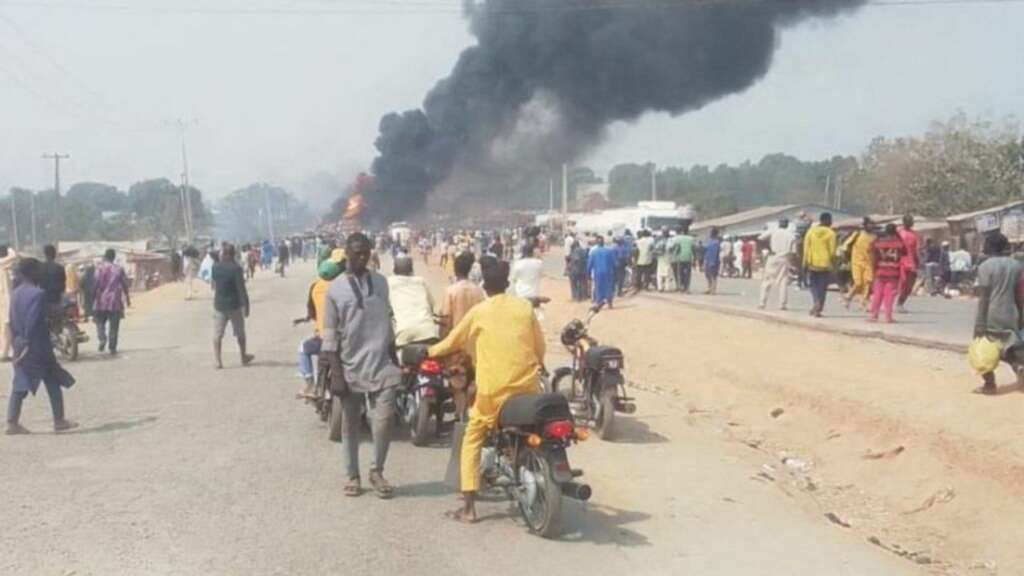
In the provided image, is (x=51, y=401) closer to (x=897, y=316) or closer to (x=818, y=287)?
(x=818, y=287)

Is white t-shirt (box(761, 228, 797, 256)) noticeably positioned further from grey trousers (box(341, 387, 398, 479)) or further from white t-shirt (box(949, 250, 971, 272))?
grey trousers (box(341, 387, 398, 479))

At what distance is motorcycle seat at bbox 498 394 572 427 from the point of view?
6.28 metres

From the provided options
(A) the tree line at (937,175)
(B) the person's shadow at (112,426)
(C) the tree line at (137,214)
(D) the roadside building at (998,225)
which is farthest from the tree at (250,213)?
(B) the person's shadow at (112,426)

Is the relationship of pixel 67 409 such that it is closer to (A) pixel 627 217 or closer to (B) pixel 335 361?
(B) pixel 335 361

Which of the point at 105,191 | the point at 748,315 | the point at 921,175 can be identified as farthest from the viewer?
the point at 105,191

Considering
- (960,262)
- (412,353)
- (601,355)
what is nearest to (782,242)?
(960,262)

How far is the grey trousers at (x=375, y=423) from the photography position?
23.4 ft

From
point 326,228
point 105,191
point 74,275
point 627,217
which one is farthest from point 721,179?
point 74,275

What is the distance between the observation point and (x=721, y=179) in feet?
361

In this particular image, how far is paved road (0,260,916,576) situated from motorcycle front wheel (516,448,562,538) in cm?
9

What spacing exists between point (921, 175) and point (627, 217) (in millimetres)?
13579

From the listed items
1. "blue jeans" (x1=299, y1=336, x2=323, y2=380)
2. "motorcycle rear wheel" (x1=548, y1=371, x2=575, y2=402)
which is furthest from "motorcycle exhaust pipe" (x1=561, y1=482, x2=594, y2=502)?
"blue jeans" (x1=299, y1=336, x2=323, y2=380)

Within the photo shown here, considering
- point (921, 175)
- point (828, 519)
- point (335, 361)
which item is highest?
point (921, 175)

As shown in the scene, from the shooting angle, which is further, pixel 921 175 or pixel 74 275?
pixel 921 175
